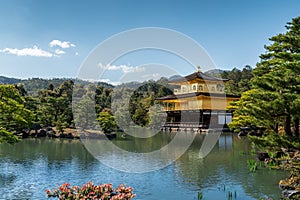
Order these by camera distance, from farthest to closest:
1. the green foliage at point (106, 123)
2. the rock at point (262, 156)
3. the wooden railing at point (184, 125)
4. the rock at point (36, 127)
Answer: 1. the wooden railing at point (184, 125)
2. the rock at point (36, 127)
3. the green foliage at point (106, 123)
4. the rock at point (262, 156)

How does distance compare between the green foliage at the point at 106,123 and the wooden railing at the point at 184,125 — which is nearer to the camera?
the green foliage at the point at 106,123

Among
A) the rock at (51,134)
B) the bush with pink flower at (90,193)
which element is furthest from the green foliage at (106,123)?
the bush with pink flower at (90,193)

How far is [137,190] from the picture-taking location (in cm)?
679

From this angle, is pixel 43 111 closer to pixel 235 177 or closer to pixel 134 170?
pixel 134 170

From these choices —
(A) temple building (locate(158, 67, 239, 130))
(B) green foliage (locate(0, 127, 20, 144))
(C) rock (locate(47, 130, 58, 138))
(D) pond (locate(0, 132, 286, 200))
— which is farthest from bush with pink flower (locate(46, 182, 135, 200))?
(A) temple building (locate(158, 67, 239, 130))

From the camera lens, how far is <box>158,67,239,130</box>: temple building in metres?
23.9

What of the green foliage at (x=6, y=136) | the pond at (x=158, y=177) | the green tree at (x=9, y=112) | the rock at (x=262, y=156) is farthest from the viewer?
the rock at (x=262, y=156)

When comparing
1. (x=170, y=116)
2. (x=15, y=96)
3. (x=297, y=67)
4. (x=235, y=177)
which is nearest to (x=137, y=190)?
(x=235, y=177)

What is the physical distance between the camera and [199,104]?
2425cm

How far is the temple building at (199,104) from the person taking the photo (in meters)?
23.9

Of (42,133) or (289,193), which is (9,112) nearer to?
(289,193)

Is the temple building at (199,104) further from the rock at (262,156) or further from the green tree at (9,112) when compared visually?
the green tree at (9,112)

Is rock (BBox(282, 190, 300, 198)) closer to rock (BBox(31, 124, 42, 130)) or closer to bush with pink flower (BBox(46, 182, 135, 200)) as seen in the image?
bush with pink flower (BBox(46, 182, 135, 200))

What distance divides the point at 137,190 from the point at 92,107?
577 inches
